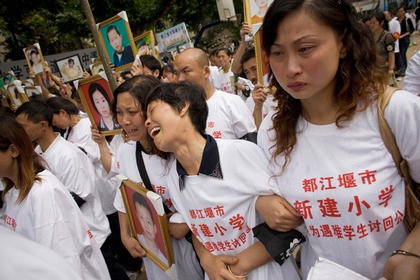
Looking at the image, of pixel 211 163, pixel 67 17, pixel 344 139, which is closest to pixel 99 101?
pixel 211 163

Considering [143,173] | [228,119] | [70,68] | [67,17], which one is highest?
[67,17]

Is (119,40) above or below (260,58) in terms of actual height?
above

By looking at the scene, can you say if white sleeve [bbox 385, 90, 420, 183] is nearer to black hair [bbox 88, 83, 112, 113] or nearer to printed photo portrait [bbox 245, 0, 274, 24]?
printed photo portrait [bbox 245, 0, 274, 24]

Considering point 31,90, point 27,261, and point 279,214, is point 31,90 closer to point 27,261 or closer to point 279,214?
point 27,261

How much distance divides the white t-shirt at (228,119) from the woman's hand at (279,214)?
1458mm

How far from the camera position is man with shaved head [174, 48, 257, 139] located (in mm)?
2697

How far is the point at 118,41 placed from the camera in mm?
3865

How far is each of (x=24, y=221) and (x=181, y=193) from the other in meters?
1.06

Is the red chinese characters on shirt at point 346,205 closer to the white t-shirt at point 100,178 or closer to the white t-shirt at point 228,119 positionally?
the white t-shirt at point 228,119

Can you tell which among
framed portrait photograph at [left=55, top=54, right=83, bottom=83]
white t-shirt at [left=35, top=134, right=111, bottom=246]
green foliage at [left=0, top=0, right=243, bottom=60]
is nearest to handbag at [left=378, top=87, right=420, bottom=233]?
white t-shirt at [left=35, top=134, right=111, bottom=246]

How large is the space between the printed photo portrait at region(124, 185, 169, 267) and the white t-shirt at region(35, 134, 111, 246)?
824mm

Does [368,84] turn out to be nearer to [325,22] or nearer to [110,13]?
[325,22]

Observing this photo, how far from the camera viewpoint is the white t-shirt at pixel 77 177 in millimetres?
2422

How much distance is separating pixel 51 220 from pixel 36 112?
4.11ft
